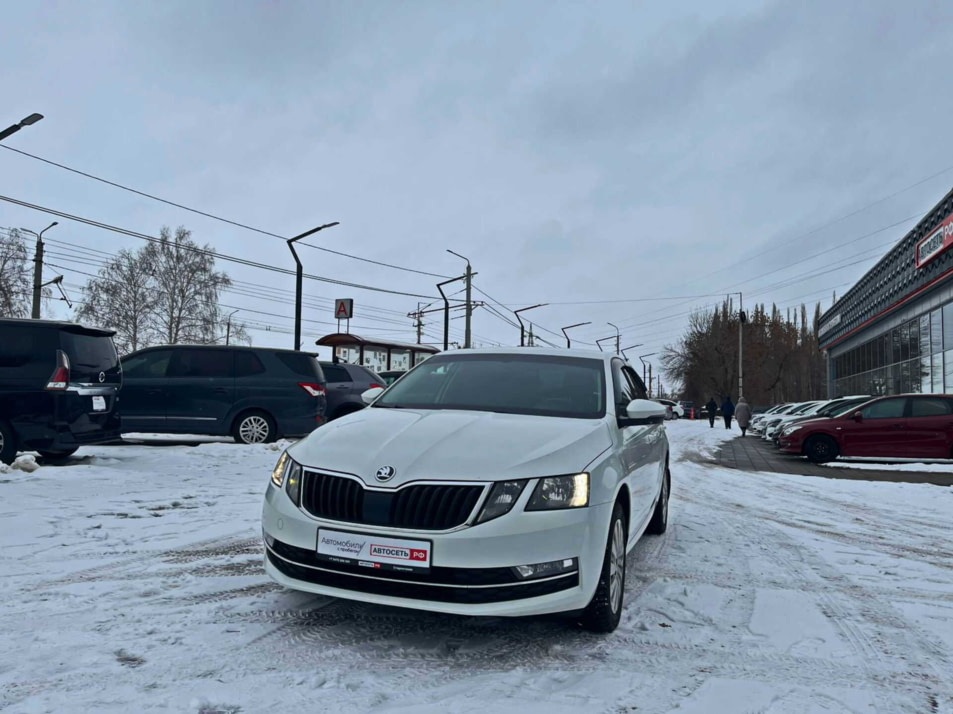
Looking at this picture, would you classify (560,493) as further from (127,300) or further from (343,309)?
(127,300)

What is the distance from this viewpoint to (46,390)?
330 inches

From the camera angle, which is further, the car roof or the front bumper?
the car roof

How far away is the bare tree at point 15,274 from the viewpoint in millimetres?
42750

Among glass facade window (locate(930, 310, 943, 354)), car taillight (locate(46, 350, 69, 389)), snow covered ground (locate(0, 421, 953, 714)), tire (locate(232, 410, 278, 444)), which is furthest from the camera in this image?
glass facade window (locate(930, 310, 943, 354))

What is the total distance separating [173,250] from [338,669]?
168 ft

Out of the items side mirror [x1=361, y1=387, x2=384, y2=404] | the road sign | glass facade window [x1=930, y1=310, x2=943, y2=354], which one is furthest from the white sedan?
glass facade window [x1=930, y1=310, x2=943, y2=354]

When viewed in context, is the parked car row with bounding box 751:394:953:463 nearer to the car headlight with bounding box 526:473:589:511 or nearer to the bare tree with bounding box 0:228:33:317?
the car headlight with bounding box 526:473:589:511

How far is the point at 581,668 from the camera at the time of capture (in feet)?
Answer: 10.5

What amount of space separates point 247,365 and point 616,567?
1000cm

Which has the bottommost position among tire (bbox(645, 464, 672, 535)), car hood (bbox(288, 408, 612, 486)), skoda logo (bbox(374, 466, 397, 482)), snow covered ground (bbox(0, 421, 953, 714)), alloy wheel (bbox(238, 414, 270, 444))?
snow covered ground (bbox(0, 421, 953, 714))

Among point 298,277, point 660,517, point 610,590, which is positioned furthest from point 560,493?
point 298,277

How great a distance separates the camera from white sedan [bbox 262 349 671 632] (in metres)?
3.19

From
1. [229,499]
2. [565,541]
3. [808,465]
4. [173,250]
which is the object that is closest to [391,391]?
[565,541]

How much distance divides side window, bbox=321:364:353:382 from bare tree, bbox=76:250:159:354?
38029mm
